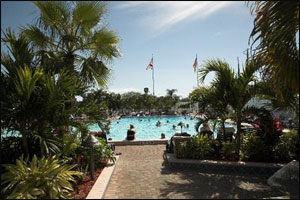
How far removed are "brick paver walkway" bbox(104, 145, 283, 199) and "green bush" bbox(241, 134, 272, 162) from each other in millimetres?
1050

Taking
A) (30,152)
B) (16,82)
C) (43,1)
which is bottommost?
(30,152)

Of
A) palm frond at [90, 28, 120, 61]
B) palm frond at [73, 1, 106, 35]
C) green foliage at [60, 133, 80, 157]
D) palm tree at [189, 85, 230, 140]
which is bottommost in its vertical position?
green foliage at [60, 133, 80, 157]

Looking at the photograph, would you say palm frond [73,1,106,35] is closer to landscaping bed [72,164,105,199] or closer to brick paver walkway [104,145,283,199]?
landscaping bed [72,164,105,199]

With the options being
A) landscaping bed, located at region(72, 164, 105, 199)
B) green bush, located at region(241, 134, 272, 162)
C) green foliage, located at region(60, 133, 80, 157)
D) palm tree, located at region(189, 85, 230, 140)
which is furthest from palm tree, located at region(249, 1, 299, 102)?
green foliage, located at region(60, 133, 80, 157)

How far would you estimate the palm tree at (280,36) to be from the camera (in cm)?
407

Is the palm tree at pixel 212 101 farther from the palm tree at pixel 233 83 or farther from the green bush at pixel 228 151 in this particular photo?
the green bush at pixel 228 151

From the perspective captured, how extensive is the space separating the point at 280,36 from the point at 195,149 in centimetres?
419

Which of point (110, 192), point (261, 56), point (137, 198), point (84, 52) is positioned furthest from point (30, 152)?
point (261, 56)

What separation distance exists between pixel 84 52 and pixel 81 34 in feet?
2.03

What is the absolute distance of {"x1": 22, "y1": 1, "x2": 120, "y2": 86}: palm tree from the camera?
6.88 m

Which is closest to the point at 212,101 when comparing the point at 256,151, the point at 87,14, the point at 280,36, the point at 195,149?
the point at 195,149

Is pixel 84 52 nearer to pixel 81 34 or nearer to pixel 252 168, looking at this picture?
pixel 81 34

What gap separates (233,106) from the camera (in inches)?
288

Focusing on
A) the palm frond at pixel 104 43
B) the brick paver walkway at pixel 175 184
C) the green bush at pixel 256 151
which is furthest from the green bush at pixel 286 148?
the palm frond at pixel 104 43
